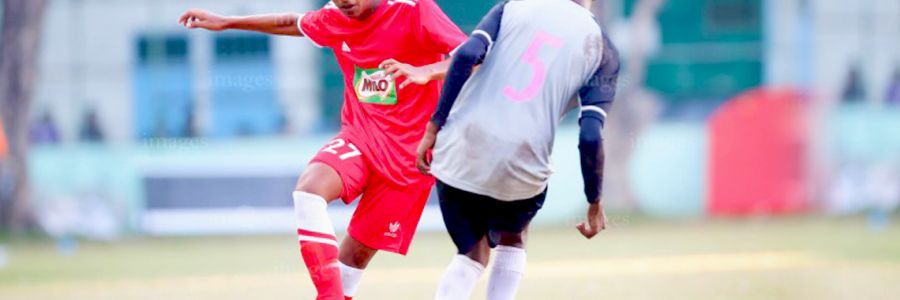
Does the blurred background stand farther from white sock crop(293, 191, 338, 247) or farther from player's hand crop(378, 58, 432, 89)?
player's hand crop(378, 58, 432, 89)

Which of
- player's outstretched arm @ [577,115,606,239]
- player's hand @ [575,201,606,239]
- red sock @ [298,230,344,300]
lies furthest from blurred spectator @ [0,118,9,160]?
player's outstretched arm @ [577,115,606,239]

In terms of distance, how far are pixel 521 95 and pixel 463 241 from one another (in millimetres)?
759

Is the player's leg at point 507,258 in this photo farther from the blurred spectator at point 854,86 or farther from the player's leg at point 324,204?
the blurred spectator at point 854,86

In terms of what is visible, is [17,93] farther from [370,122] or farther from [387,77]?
[387,77]

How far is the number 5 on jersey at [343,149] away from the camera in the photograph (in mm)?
5785

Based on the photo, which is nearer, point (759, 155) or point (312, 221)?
point (312, 221)

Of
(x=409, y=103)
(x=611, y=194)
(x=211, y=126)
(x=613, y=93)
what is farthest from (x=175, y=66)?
(x=613, y=93)

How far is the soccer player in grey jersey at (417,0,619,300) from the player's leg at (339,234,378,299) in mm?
898

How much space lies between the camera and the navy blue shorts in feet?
17.6

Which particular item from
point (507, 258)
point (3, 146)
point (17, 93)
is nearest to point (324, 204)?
point (507, 258)

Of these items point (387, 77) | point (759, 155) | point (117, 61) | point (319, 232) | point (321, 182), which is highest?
point (387, 77)

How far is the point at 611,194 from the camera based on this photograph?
16.3m

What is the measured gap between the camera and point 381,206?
234 inches

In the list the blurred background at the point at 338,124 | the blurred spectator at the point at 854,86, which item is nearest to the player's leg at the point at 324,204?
the blurred background at the point at 338,124
